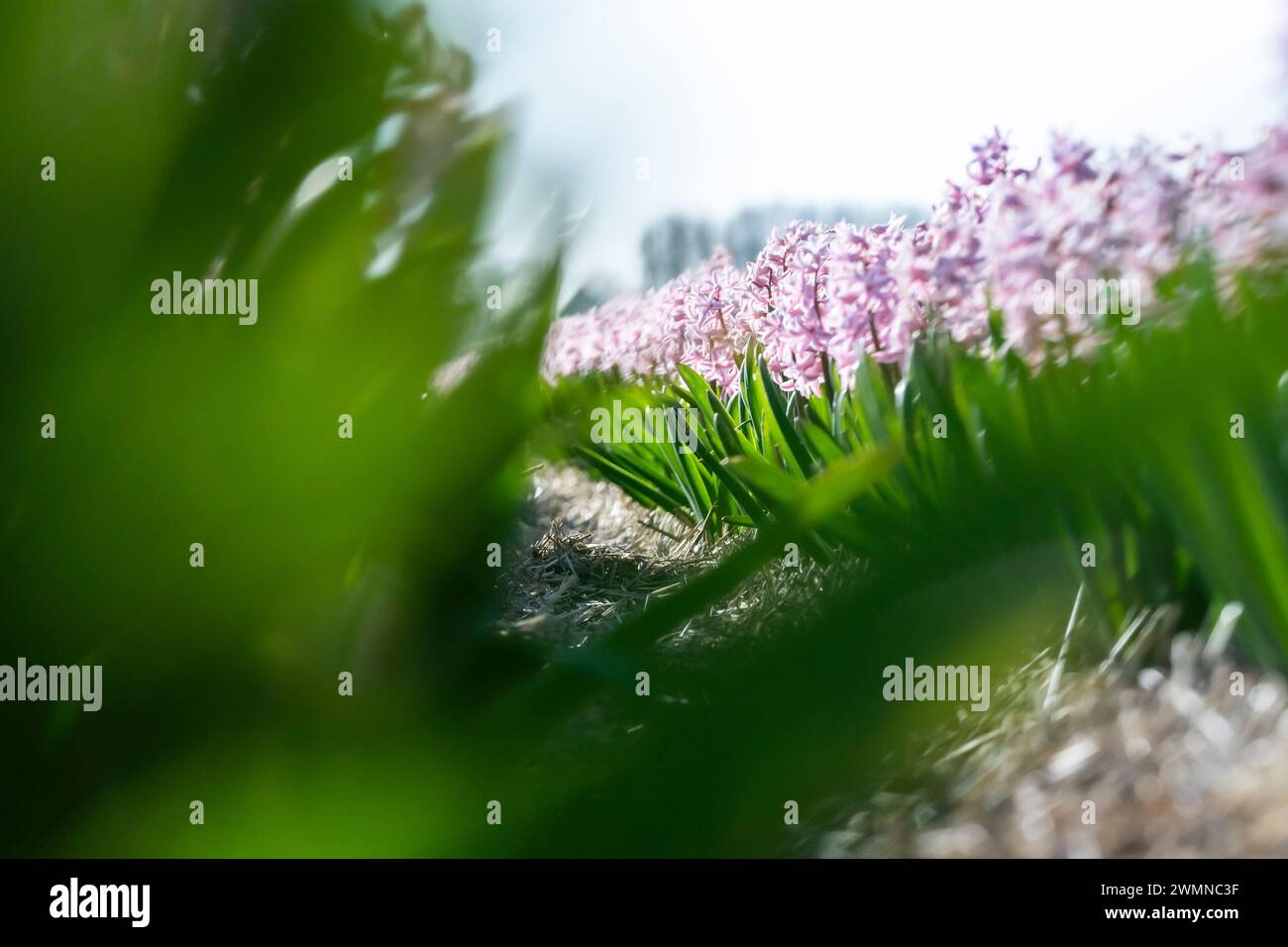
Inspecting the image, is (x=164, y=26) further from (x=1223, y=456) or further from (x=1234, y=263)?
(x=1234, y=263)

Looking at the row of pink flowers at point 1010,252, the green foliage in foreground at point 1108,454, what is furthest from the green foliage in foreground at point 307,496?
the row of pink flowers at point 1010,252

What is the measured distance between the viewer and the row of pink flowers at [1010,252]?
3.74 ft

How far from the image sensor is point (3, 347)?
0.27m

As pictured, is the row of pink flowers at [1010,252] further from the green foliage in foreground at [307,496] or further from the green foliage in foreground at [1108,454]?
the green foliage in foreground at [307,496]

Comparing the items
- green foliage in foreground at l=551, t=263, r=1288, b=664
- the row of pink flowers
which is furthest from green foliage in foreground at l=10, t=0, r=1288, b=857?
the row of pink flowers

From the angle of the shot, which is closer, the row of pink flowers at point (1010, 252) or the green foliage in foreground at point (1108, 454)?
the green foliage in foreground at point (1108, 454)

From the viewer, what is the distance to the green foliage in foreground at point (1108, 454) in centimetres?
27

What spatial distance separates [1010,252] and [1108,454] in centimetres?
118

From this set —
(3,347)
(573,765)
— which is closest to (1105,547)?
(573,765)

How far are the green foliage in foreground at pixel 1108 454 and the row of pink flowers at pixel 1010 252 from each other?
0.06 metres

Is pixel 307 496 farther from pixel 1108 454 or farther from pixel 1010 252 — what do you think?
pixel 1010 252

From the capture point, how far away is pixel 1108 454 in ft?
0.83

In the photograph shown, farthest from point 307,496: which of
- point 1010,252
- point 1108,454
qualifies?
point 1010,252

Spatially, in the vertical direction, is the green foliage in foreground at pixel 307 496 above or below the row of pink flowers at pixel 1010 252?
below
